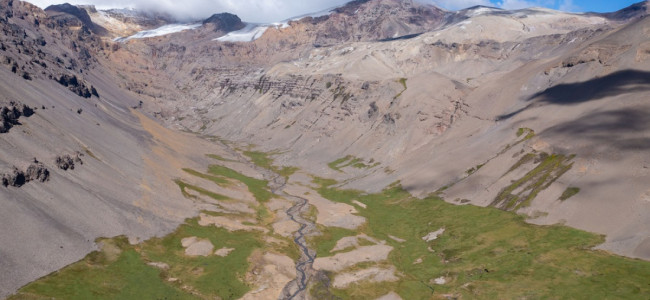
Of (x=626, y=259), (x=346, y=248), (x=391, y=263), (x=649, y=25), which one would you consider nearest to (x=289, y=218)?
(x=346, y=248)

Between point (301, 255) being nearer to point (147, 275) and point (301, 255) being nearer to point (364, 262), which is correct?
point (364, 262)

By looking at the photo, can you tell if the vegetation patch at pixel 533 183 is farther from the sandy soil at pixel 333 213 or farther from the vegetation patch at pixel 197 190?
the vegetation patch at pixel 197 190

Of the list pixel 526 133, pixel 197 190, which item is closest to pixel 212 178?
pixel 197 190

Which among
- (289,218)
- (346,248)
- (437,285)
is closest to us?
(437,285)

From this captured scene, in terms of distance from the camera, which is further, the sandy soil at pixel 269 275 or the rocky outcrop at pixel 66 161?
the rocky outcrop at pixel 66 161

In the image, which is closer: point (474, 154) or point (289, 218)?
point (289, 218)

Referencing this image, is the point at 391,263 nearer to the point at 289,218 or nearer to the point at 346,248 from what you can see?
the point at 346,248

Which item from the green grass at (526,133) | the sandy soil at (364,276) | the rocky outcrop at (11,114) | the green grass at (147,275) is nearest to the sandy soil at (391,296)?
the sandy soil at (364,276)
